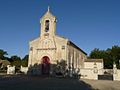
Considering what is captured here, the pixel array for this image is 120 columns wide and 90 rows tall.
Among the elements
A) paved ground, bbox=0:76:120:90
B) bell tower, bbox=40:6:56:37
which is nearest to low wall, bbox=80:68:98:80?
bell tower, bbox=40:6:56:37

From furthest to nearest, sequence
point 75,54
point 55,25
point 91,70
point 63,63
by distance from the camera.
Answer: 1. point 75,54
2. point 55,25
3. point 63,63
4. point 91,70

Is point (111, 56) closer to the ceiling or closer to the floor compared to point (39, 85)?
closer to the ceiling

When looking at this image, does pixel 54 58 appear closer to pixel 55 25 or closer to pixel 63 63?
pixel 63 63

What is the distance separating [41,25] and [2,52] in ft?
173

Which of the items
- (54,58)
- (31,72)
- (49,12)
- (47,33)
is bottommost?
(31,72)

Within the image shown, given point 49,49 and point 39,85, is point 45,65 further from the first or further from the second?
point 39,85

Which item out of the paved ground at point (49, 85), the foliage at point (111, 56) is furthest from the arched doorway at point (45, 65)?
the foliage at point (111, 56)

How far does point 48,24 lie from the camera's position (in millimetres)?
38375

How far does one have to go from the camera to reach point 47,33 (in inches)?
1484

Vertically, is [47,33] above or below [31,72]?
above

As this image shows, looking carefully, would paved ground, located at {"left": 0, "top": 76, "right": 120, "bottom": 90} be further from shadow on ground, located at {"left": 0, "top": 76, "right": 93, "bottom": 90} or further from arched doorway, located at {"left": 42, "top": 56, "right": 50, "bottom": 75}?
arched doorway, located at {"left": 42, "top": 56, "right": 50, "bottom": 75}

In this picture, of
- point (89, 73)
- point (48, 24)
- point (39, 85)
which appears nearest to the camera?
point (39, 85)

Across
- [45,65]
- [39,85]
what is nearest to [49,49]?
[45,65]

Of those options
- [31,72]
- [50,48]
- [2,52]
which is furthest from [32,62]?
[2,52]
